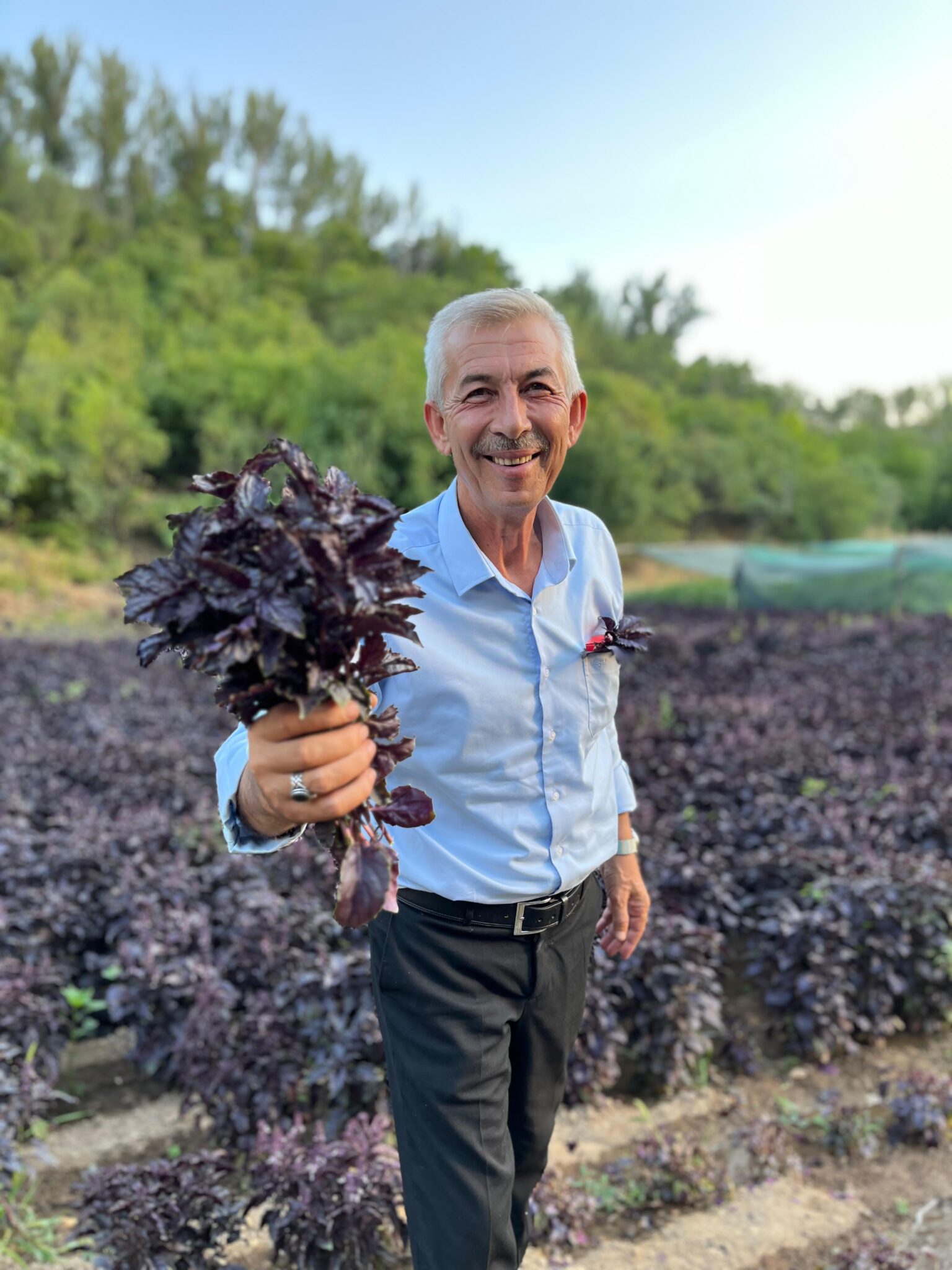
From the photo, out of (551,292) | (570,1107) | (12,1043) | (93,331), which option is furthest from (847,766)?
(551,292)

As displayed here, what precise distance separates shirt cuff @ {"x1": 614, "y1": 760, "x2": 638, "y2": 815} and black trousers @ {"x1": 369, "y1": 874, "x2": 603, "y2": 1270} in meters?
0.39

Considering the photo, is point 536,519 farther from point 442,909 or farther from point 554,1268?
point 554,1268

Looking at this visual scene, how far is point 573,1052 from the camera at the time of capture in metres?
2.99

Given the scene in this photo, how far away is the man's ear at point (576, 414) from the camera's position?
1.88 meters

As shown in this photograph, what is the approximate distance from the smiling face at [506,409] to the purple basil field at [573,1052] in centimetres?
74

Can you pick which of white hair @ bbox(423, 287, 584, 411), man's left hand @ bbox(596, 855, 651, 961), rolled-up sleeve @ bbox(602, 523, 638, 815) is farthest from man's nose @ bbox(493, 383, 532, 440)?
man's left hand @ bbox(596, 855, 651, 961)

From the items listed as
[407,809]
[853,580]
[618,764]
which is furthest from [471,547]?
[853,580]

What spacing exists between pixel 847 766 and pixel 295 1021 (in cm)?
306

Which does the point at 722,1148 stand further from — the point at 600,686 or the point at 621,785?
the point at 600,686

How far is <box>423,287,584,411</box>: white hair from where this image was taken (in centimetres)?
174

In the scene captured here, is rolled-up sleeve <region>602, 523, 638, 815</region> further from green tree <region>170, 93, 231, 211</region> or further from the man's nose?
green tree <region>170, 93, 231, 211</region>

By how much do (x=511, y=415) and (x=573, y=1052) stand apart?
208 cm

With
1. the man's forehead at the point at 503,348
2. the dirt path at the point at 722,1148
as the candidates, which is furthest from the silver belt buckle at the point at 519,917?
the dirt path at the point at 722,1148

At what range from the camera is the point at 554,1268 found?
2.41 meters
